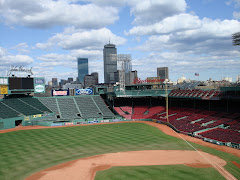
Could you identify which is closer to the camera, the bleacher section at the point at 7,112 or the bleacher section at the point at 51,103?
the bleacher section at the point at 7,112

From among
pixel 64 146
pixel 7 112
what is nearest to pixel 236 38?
pixel 64 146

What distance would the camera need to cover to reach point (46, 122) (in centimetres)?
5772

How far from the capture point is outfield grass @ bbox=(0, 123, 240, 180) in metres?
27.1

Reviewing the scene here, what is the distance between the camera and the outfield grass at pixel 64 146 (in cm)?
2706

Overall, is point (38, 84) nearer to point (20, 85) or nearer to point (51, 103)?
point (20, 85)

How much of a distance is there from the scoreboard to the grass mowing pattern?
49.6 meters

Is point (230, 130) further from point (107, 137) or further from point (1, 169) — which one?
point (1, 169)

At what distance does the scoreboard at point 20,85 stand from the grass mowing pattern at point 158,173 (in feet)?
163

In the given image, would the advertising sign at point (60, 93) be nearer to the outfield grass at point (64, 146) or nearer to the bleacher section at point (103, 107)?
the bleacher section at point (103, 107)

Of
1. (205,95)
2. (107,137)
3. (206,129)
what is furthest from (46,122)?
(205,95)

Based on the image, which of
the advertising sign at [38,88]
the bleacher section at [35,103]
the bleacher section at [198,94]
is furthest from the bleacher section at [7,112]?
the bleacher section at [198,94]

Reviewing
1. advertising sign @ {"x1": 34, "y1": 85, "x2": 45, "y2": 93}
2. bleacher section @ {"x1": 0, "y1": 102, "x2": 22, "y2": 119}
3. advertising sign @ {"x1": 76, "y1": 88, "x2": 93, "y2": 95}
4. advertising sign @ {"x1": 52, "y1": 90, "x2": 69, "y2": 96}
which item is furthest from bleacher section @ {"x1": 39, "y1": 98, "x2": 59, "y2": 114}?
bleacher section @ {"x1": 0, "y1": 102, "x2": 22, "y2": 119}

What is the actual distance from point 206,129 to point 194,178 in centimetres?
2503

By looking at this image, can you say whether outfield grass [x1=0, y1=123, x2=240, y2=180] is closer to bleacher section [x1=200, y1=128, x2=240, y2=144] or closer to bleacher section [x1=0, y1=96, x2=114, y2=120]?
bleacher section [x1=200, y1=128, x2=240, y2=144]
